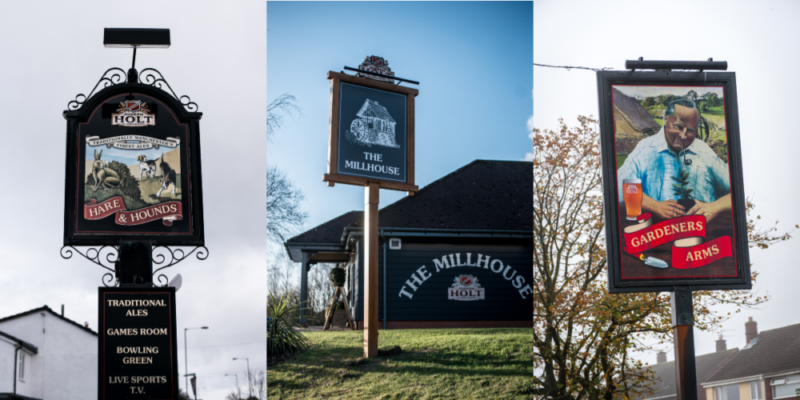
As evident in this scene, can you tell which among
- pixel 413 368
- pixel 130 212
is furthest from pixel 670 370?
pixel 130 212

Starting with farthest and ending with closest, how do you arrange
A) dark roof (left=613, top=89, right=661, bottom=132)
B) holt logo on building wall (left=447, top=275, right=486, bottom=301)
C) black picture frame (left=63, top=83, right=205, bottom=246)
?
holt logo on building wall (left=447, top=275, right=486, bottom=301) < dark roof (left=613, top=89, right=661, bottom=132) < black picture frame (left=63, top=83, right=205, bottom=246)

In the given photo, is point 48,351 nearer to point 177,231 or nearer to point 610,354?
point 177,231

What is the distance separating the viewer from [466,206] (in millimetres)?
10016

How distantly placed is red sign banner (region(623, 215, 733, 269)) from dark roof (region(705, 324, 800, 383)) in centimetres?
347

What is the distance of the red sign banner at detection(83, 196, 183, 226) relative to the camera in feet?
19.4

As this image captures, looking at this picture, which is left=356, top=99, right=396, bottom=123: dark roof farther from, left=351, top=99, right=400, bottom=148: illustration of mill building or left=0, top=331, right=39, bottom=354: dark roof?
left=0, top=331, right=39, bottom=354: dark roof

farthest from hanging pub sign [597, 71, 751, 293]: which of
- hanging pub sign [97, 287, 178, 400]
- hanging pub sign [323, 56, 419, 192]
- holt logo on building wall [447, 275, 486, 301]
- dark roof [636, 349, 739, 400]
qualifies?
hanging pub sign [97, 287, 178, 400]

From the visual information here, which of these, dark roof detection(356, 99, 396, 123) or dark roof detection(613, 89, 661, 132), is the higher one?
dark roof detection(356, 99, 396, 123)

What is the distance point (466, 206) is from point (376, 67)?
8.67 ft

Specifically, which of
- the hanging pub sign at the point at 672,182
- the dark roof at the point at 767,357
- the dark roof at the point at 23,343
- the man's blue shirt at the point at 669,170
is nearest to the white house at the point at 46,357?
the dark roof at the point at 23,343

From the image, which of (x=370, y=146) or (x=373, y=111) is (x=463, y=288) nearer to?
(x=370, y=146)

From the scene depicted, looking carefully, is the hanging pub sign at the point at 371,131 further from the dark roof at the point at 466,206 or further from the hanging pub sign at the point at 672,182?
the hanging pub sign at the point at 672,182

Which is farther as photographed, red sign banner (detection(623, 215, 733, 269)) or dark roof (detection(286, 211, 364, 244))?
dark roof (detection(286, 211, 364, 244))

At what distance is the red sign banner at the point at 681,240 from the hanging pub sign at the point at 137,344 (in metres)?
4.33
